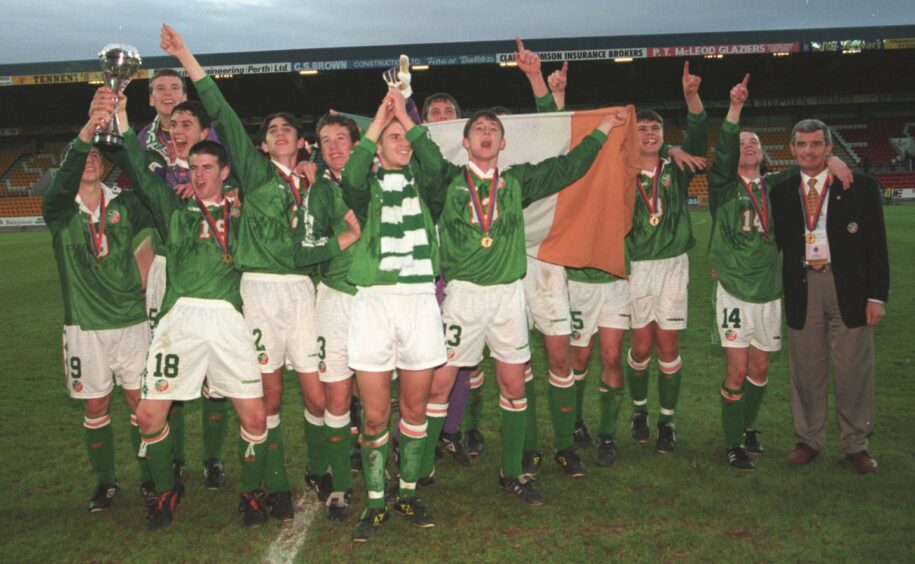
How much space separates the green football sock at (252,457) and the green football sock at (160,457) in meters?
0.40

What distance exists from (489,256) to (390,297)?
67 cm

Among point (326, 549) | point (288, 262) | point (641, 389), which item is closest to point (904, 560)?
point (641, 389)

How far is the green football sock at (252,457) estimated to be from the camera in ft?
13.9

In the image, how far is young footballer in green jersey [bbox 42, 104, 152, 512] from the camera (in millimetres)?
4426

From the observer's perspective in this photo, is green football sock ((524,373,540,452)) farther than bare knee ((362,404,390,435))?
Yes

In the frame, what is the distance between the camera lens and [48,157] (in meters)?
39.4

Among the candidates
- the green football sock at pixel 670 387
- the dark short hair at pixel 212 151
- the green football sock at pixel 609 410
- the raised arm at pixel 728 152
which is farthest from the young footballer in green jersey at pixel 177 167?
the raised arm at pixel 728 152

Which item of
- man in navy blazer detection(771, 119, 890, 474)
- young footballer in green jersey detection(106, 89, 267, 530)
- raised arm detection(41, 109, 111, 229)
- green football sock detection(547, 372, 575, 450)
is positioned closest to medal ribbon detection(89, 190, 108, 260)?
raised arm detection(41, 109, 111, 229)

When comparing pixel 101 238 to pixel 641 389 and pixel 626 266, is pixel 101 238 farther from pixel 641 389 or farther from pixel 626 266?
pixel 641 389

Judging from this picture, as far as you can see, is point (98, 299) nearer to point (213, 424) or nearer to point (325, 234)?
point (213, 424)

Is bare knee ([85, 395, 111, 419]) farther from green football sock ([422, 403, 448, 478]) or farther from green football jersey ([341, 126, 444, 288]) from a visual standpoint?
green football sock ([422, 403, 448, 478])

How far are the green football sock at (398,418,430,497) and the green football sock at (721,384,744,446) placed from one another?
7.20 feet

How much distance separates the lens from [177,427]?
5.02 meters

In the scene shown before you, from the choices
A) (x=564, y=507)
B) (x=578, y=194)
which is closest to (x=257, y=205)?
(x=578, y=194)
